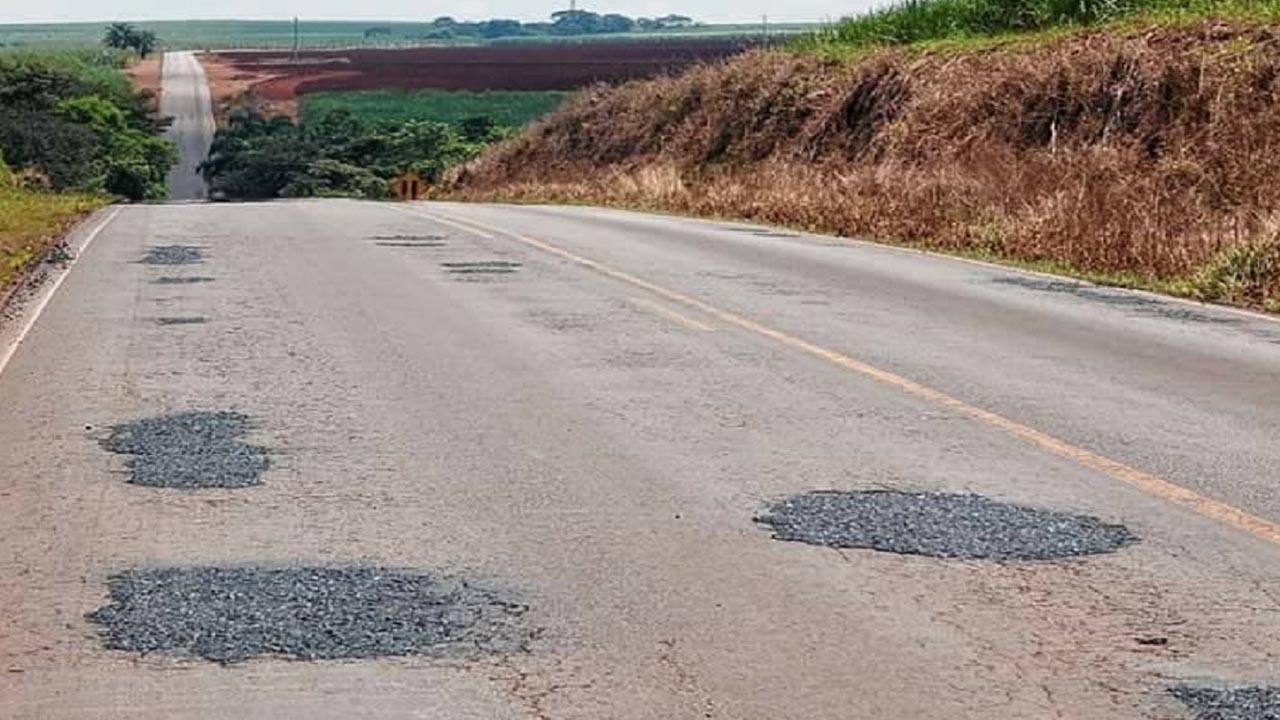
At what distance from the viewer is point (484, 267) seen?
739 inches

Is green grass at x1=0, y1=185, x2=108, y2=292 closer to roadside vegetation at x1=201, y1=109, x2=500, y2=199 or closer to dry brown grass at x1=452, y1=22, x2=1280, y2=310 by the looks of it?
dry brown grass at x1=452, y1=22, x2=1280, y2=310

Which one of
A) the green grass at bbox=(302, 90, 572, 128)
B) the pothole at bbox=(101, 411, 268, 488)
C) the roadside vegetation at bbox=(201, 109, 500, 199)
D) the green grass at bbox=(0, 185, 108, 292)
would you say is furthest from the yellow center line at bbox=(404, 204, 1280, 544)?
the green grass at bbox=(302, 90, 572, 128)

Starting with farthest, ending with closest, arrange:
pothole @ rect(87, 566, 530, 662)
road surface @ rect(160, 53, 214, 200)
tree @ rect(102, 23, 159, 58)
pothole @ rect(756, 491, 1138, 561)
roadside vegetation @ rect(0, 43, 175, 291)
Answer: tree @ rect(102, 23, 159, 58) → road surface @ rect(160, 53, 214, 200) → roadside vegetation @ rect(0, 43, 175, 291) → pothole @ rect(756, 491, 1138, 561) → pothole @ rect(87, 566, 530, 662)

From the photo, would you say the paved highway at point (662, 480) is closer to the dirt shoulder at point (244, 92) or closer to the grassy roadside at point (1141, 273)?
the grassy roadside at point (1141, 273)

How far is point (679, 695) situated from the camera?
5.76m

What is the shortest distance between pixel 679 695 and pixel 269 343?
25.7 feet

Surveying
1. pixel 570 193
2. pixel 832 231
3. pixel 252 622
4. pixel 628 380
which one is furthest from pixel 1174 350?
pixel 570 193

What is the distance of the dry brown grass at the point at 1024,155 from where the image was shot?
20.2m

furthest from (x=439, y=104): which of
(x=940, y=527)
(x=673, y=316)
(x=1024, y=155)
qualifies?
(x=940, y=527)

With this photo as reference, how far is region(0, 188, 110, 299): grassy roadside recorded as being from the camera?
786 inches

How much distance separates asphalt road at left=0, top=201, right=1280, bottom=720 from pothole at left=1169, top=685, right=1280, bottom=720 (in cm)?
10

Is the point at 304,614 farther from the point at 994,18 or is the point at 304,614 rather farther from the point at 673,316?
the point at 994,18

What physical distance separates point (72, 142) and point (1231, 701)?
2121 inches

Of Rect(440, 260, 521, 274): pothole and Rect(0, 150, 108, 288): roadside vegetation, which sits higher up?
Rect(440, 260, 521, 274): pothole
